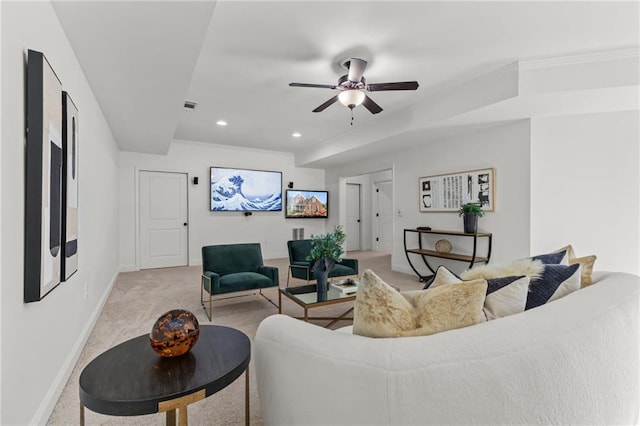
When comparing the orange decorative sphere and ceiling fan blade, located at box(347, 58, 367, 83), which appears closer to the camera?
the orange decorative sphere

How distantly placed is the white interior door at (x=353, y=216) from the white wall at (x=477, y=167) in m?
2.76

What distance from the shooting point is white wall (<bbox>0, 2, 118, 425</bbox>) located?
1.19 meters

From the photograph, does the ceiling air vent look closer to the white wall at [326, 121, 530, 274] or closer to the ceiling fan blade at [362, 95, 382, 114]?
the ceiling fan blade at [362, 95, 382, 114]

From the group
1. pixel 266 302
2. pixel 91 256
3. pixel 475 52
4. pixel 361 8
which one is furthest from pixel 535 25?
pixel 91 256

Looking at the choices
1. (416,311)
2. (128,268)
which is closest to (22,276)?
(416,311)

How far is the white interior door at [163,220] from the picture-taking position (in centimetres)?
566

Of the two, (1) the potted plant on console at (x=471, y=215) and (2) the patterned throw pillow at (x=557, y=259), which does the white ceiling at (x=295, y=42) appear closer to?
(1) the potted plant on console at (x=471, y=215)

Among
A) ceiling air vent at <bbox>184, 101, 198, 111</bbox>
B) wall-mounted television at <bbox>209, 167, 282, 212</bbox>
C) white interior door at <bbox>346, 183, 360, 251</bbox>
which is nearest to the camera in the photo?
ceiling air vent at <bbox>184, 101, 198, 111</bbox>

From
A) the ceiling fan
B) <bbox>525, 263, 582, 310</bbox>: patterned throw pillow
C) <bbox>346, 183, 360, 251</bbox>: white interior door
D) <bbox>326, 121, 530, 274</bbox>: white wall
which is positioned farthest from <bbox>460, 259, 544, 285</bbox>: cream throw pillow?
<bbox>346, 183, 360, 251</bbox>: white interior door

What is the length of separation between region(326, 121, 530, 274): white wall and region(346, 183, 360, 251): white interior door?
9.05 feet

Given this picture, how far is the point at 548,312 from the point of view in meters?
0.99

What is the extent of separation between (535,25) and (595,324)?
91.7 inches

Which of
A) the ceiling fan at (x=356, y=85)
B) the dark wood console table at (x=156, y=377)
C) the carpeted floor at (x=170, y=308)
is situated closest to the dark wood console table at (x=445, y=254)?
the carpeted floor at (x=170, y=308)

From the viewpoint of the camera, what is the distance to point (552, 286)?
1296mm
